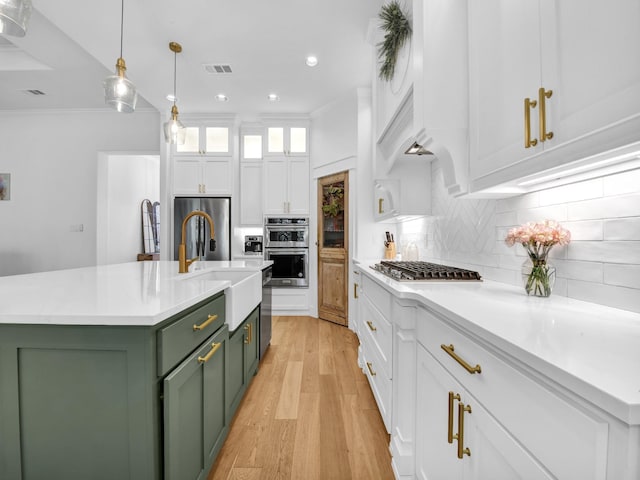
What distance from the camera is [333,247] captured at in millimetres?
4359

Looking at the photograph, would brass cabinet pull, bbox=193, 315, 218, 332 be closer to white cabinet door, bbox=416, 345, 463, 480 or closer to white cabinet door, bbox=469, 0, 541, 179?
white cabinet door, bbox=416, 345, 463, 480

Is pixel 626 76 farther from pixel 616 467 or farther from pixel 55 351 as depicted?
pixel 55 351

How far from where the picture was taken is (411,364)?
135 cm

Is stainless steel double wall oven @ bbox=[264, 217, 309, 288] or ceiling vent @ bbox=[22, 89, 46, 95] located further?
stainless steel double wall oven @ bbox=[264, 217, 309, 288]

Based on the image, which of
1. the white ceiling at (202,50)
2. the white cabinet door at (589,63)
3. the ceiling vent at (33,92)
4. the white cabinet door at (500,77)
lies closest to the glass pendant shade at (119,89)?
the white ceiling at (202,50)

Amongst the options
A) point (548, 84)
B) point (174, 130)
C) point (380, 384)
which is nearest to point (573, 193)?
point (548, 84)

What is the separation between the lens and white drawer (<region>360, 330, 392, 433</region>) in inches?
65.0

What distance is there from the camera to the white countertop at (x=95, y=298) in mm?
897

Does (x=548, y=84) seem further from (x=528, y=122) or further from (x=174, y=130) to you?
(x=174, y=130)

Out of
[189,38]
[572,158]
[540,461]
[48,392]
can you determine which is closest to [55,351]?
[48,392]

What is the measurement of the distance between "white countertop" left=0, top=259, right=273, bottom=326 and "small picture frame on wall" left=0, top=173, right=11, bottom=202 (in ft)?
16.6

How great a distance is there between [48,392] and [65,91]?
510 cm

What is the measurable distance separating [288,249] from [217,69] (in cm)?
248

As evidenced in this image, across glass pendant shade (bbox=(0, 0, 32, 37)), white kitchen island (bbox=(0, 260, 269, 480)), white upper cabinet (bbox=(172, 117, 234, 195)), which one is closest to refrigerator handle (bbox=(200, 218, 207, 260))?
white upper cabinet (bbox=(172, 117, 234, 195))
